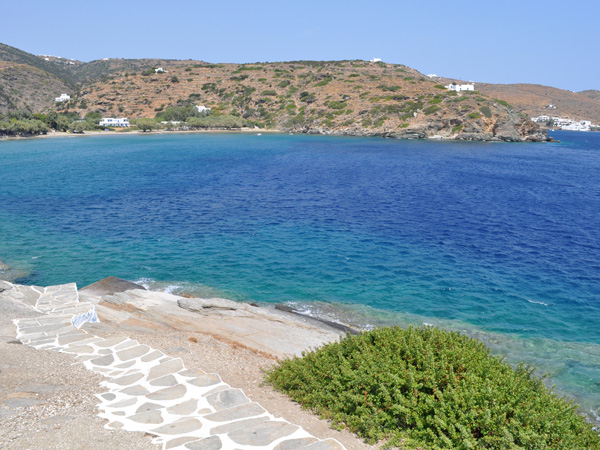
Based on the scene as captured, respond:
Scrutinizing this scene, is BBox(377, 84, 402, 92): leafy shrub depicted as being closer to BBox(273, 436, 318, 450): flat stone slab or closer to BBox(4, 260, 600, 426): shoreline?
BBox(4, 260, 600, 426): shoreline

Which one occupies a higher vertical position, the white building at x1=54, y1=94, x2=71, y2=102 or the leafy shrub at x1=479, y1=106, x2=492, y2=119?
the white building at x1=54, y1=94, x2=71, y2=102

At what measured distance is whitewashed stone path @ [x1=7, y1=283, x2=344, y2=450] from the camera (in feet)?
20.8

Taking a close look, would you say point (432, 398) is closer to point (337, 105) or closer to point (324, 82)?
point (337, 105)

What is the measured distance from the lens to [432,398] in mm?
6977

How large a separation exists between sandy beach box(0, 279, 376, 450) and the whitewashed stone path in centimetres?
31

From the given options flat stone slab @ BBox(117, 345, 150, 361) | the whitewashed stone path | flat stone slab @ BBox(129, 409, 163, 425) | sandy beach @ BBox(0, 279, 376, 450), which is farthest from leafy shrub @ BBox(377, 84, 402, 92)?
flat stone slab @ BBox(129, 409, 163, 425)

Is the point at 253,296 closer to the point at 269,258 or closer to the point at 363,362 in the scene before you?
the point at 269,258

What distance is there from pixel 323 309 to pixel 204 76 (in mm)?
169484

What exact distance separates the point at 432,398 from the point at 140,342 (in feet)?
26.6

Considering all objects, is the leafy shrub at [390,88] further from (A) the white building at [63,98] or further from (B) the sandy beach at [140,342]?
(B) the sandy beach at [140,342]

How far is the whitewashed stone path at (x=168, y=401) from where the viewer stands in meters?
6.34

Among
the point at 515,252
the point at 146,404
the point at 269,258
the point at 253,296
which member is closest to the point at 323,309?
the point at 253,296

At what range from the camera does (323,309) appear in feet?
61.2

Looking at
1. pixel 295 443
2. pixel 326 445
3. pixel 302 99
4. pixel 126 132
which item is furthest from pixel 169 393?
pixel 302 99
